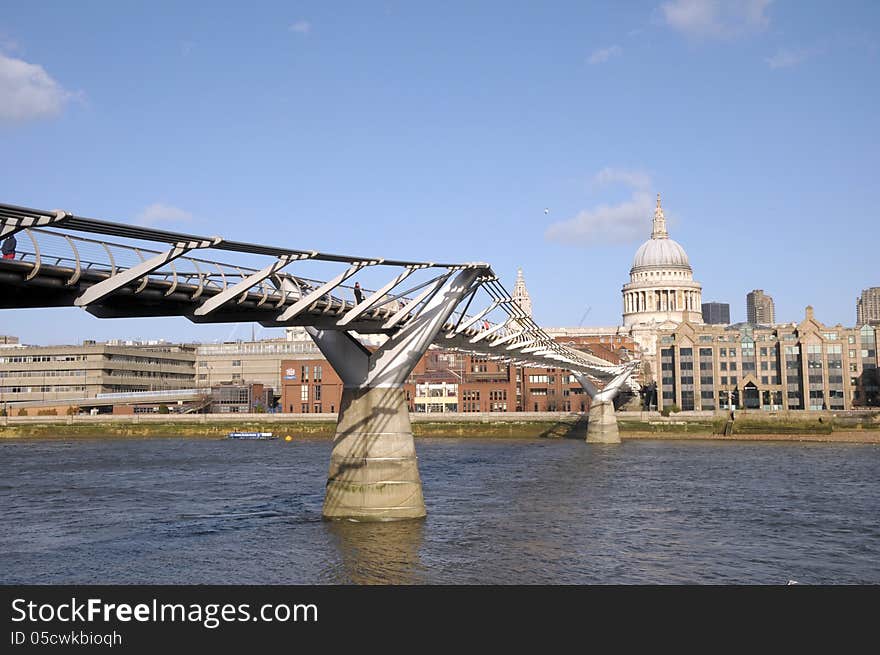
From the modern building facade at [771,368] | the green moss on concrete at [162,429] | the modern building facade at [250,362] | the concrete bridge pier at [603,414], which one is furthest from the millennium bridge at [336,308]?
the modern building facade at [250,362]

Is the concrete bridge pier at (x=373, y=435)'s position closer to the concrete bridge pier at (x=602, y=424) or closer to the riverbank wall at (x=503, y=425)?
the concrete bridge pier at (x=602, y=424)

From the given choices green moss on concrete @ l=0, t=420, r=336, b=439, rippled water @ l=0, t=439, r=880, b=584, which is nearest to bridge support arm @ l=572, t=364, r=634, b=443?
rippled water @ l=0, t=439, r=880, b=584

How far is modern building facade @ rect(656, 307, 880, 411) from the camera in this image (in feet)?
455

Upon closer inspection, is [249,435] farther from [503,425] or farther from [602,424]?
[602,424]

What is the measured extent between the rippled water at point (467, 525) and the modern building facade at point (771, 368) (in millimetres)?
65125

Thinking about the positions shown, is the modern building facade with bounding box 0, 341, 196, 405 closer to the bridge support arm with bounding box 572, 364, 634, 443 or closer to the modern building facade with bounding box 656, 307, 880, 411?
the bridge support arm with bounding box 572, 364, 634, 443

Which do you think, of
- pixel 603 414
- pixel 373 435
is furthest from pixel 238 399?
pixel 373 435

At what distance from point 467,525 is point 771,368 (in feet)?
374

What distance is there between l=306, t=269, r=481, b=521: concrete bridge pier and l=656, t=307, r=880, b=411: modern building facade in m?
111

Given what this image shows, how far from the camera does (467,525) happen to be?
133 feet

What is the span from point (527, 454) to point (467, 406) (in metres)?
51.2

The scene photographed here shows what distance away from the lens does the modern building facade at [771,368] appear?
138750mm
